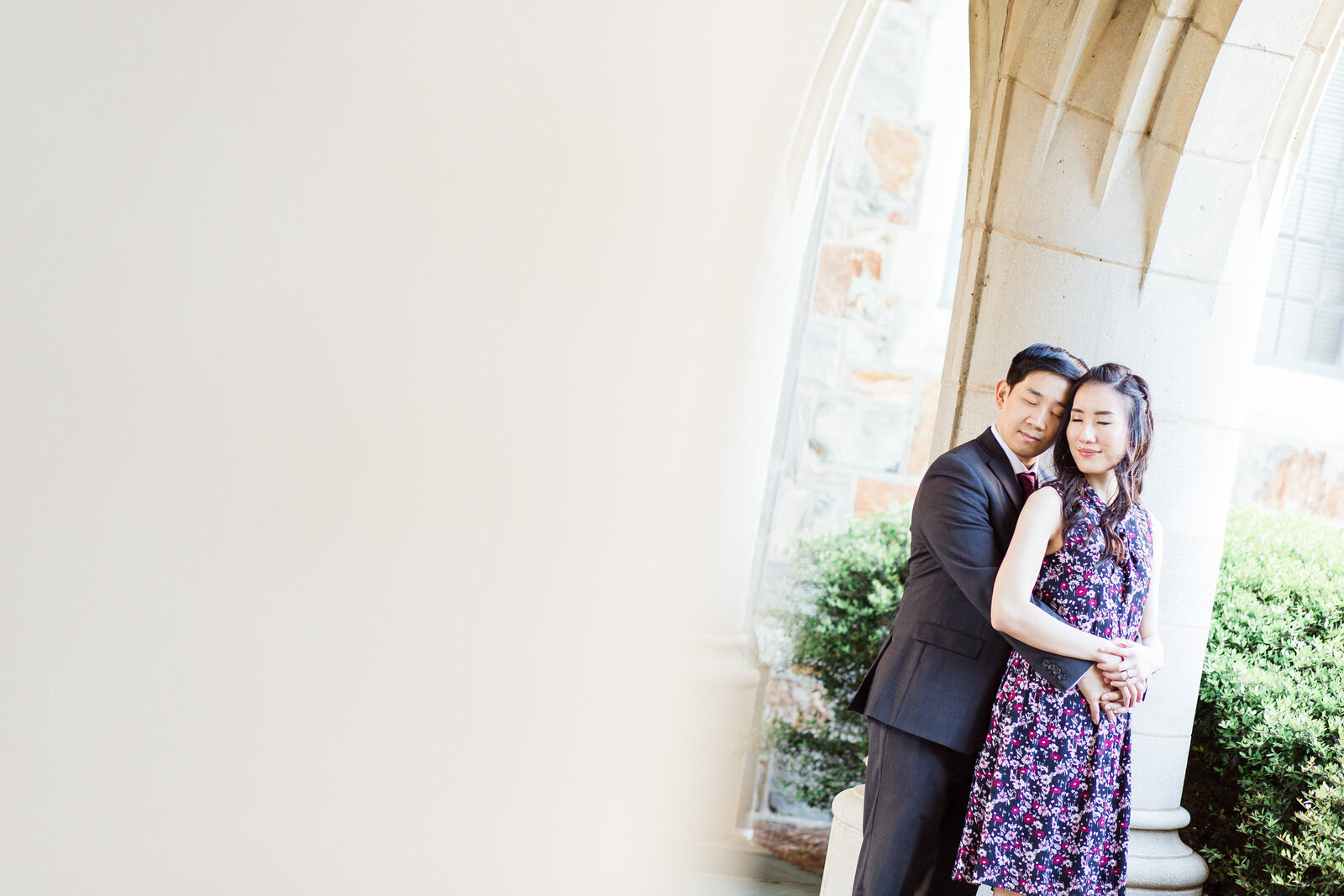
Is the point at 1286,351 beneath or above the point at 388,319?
above

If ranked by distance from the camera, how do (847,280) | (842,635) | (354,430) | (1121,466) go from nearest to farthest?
(354,430) → (1121,466) → (842,635) → (847,280)

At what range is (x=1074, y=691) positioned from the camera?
2160mm

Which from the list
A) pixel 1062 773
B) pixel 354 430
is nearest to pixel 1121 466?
pixel 1062 773

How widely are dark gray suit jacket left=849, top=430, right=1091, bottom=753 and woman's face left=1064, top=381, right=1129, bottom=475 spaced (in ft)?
0.68

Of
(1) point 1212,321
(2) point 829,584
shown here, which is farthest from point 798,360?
(1) point 1212,321

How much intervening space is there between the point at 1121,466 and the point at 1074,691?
0.46 m

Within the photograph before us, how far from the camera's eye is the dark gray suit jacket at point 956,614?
2250mm

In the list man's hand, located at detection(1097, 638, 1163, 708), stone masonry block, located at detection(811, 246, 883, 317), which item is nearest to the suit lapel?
man's hand, located at detection(1097, 638, 1163, 708)

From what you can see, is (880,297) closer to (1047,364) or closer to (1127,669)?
(1047,364)

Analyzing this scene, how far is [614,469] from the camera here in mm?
404

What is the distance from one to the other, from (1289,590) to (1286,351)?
3.88 meters

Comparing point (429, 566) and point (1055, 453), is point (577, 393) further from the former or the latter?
point (1055, 453)

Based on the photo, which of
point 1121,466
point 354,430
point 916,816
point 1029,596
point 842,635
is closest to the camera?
point 354,430

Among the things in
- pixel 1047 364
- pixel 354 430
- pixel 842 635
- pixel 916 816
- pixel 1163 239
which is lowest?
pixel 842 635
